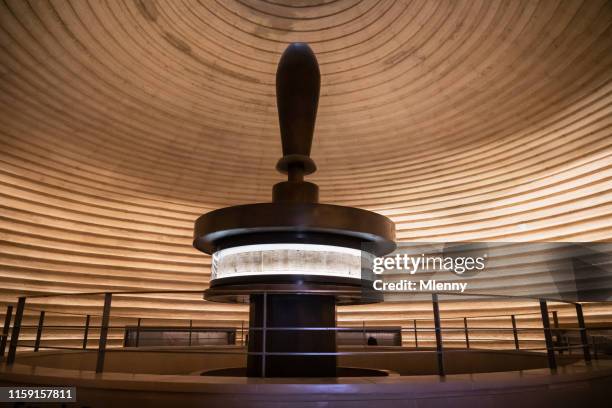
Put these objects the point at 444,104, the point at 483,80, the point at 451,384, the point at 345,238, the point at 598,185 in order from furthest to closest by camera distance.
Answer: the point at 444,104 < the point at 483,80 < the point at 598,185 < the point at 345,238 < the point at 451,384

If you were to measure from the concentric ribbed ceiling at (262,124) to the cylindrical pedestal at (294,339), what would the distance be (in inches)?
224

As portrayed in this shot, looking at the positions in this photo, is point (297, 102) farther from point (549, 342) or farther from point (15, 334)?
point (15, 334)

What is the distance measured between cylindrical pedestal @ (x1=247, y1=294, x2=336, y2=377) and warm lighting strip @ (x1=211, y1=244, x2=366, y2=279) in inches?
10.6

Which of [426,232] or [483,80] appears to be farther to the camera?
[426,232]

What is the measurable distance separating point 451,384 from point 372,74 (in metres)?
8.13

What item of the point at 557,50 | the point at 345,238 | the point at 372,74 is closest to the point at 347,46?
the point at 372,74

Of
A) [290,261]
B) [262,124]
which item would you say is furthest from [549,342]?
[262,124]

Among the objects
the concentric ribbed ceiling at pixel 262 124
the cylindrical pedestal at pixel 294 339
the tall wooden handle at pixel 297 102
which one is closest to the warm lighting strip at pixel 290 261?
the cylindrical pedestal at pixel 294 339

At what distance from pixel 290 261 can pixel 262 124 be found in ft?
23.2

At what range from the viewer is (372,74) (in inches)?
387

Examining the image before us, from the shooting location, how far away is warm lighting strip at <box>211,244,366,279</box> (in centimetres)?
392

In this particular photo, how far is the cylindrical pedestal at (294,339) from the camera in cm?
386

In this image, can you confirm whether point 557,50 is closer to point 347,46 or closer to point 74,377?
point 347,46

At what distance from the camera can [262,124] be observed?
10.5m
